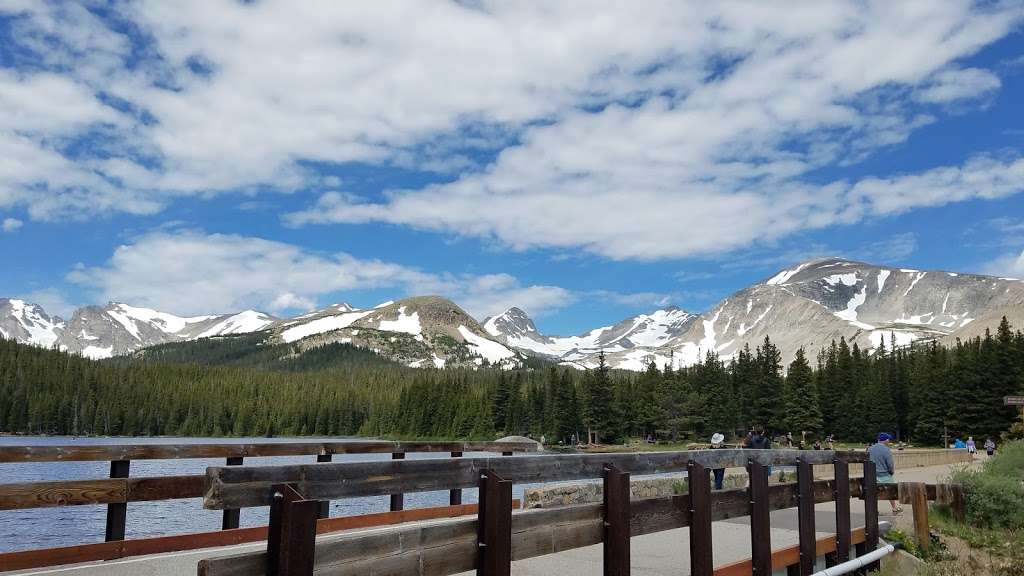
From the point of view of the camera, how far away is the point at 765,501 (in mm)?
9945

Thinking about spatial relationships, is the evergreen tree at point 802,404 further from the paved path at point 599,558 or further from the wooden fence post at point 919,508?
the wooden fence post at point 919,508

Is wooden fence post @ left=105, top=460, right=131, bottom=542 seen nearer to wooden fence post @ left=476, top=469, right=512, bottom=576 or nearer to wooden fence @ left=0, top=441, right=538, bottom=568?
wooden fence @ left=0, top=441, right=538, bottom=568

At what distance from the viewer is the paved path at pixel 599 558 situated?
8.98m

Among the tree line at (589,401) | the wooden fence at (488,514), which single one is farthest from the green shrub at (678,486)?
the tree line at (589,401)

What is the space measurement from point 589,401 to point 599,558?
112 metres

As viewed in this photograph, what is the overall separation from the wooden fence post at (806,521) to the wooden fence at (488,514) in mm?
24

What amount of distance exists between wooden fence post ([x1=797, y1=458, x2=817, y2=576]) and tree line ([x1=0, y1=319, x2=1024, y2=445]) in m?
87.8

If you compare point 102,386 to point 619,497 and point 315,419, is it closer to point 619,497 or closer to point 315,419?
point 315,419

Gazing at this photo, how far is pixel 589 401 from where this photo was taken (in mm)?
122125

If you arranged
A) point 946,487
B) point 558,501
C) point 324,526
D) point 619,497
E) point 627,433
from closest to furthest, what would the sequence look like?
point 619,497 < point 324,526 < point 946,487 < point 558,501 < point 627,433

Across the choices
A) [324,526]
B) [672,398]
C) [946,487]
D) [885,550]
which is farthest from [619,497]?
[672,398]

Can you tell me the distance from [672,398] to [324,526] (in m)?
118

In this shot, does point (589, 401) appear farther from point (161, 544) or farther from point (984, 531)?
point (161, 544)

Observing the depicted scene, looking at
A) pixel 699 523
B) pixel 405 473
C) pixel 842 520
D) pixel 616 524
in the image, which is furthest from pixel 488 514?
pixel 842 520
